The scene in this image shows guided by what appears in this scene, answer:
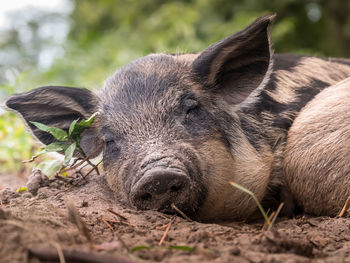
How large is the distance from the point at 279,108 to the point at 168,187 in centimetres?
Answer: 172

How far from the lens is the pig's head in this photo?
322 cm

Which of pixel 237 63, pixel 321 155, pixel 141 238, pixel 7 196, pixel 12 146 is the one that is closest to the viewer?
pixel 141 238

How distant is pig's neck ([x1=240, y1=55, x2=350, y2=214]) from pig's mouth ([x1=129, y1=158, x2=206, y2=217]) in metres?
1.01

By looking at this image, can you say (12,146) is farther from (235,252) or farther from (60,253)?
(235,252)

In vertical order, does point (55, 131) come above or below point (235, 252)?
above

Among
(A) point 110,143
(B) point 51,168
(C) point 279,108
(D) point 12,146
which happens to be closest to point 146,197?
(A) point 110,143

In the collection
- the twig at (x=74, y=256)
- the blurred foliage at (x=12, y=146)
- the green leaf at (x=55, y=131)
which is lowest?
the blurred foliage at (x=12, y=146)

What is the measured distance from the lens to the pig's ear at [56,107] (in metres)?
4.06

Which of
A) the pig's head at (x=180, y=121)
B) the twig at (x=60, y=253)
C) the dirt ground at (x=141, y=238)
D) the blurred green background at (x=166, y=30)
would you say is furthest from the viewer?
the blurred green background at (x=166, y=30)

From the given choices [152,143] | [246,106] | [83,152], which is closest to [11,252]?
[152,143]

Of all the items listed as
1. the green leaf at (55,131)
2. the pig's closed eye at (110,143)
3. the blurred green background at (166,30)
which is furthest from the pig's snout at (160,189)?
the blurred green background at (166,30)

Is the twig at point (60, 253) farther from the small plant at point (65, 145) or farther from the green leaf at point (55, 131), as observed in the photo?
the green leaf at point (55, 131)

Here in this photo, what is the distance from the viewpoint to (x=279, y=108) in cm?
Answer: 422

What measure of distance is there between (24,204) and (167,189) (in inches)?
38.6
